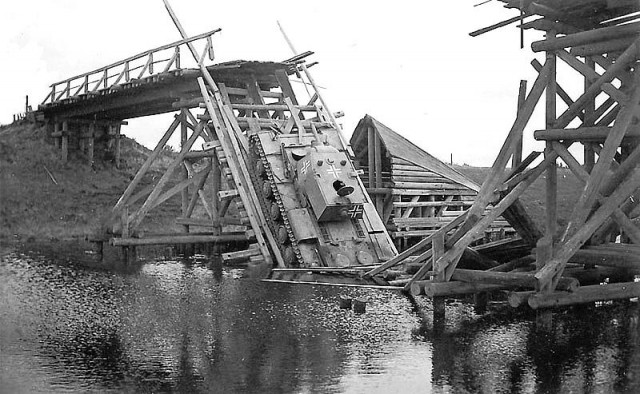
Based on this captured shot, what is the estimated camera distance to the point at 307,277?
Result: 1617 cm

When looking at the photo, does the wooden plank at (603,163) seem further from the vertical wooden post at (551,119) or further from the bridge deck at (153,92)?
the bridge deck at (153,92)

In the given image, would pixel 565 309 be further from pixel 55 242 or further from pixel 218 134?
pixel 55 242

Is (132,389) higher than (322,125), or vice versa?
(322,125)

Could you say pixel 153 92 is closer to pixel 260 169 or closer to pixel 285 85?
pixel 285 85

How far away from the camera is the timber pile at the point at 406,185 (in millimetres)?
21359

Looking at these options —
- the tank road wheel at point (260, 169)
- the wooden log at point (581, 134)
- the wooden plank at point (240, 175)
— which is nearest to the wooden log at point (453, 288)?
the wooden log at point (581, 134)

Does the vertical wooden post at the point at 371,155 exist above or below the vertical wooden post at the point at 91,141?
below

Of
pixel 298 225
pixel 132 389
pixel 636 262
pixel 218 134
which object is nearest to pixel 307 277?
pixel 298 225

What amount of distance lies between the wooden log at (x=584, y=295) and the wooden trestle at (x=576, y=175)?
1cm

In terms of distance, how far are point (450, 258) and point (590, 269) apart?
8.78 ft

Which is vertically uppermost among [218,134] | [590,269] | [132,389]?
[218,134]

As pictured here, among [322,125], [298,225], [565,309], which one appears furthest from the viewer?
[322,125]

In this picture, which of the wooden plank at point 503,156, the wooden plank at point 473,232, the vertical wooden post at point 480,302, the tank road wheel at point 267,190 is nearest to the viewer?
the wooden plank at point 473,232

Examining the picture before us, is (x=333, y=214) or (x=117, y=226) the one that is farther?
(x=117, y=226)
